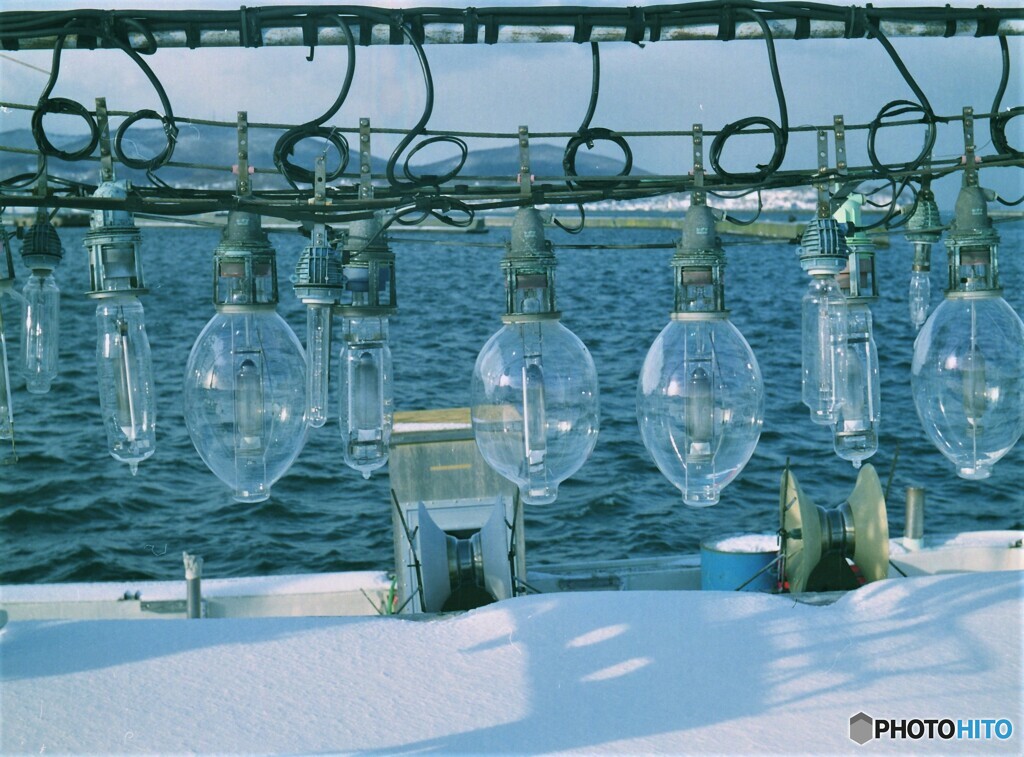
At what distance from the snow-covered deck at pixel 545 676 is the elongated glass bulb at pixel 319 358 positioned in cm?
117

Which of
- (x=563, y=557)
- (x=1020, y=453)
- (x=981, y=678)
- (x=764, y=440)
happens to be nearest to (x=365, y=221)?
(x=981, y=678)

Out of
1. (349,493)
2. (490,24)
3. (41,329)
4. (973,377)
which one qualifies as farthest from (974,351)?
(349,493)

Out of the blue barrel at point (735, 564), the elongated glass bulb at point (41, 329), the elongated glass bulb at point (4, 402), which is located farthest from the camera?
the blue barrel at point (735, 564)

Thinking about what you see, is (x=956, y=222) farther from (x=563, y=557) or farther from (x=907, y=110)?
(x=563, y=557)

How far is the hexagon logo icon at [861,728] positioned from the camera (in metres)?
4.14

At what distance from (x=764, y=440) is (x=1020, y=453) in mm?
4933

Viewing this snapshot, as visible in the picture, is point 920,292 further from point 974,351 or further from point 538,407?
point 538,407

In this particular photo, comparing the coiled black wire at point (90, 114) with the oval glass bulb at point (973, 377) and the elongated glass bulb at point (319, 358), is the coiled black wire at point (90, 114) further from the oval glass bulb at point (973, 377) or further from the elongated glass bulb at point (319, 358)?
the oval glass bulb at point (973, 377)

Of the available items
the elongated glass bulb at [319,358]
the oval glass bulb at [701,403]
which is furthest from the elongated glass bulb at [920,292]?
the elongated glass bulb at [319,358]

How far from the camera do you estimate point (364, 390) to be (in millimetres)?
3820

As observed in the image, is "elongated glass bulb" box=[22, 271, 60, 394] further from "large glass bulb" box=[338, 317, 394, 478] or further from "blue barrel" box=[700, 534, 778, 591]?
"blue barrel" box=[700, 534, 778, 591]

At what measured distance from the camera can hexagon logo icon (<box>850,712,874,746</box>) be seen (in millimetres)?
4141

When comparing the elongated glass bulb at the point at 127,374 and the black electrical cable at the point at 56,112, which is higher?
the black electrical cable at the point at 56,112

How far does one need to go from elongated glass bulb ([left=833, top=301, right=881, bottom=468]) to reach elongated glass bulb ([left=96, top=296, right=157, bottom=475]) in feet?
7.46
